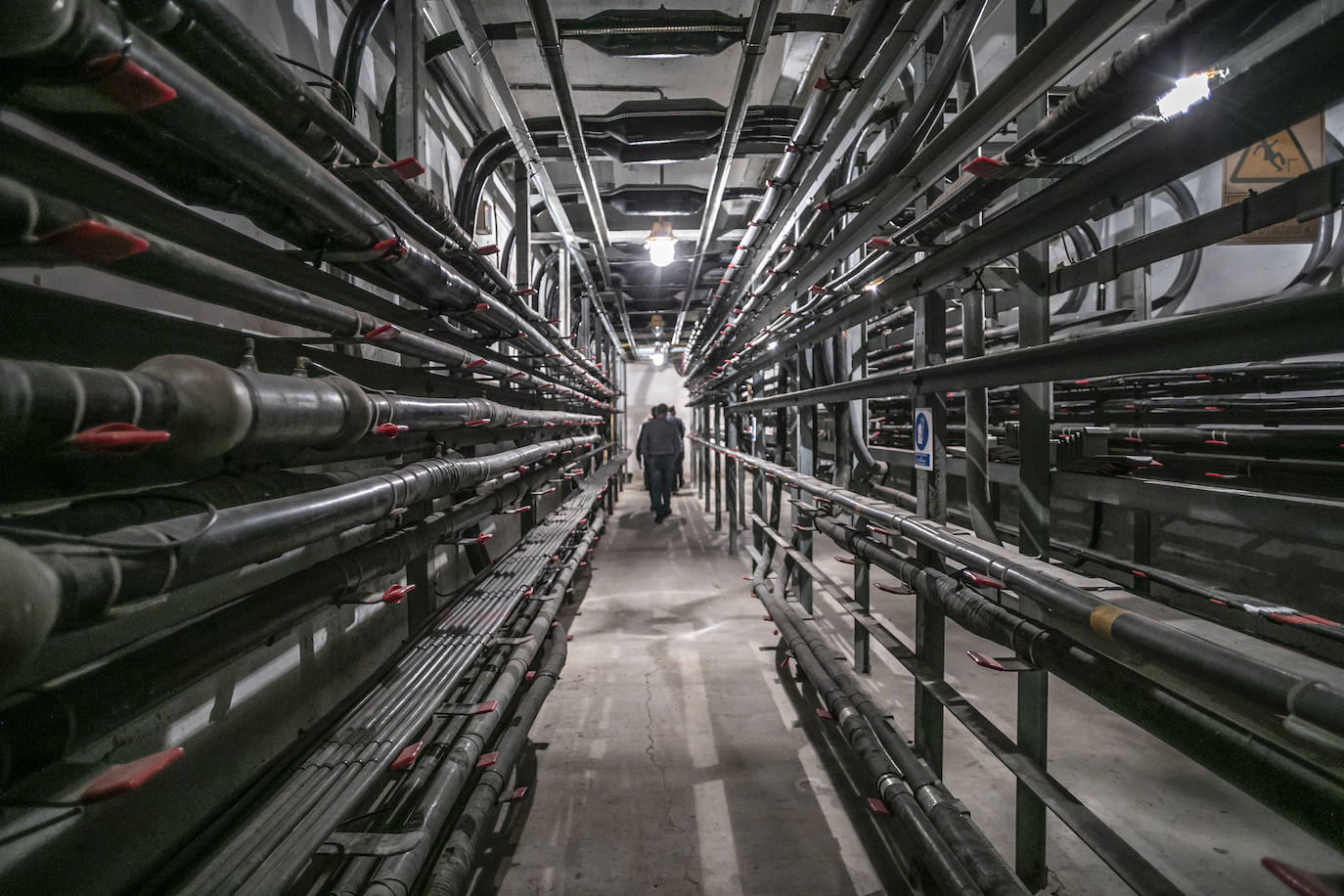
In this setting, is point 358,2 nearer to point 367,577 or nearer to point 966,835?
point 367,577

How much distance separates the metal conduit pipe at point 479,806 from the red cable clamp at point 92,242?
1140mm

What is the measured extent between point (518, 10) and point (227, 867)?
3.25 metres

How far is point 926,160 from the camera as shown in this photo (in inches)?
47.5

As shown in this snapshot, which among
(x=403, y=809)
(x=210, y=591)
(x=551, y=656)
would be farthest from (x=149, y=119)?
(x=551, y=656)

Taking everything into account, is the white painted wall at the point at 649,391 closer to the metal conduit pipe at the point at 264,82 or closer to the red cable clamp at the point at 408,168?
the metal conduit pipe at the point at 264,82

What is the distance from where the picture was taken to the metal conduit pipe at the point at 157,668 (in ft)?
1.95

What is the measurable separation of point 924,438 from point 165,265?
5.50ft

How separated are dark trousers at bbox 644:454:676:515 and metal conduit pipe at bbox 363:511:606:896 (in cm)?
419

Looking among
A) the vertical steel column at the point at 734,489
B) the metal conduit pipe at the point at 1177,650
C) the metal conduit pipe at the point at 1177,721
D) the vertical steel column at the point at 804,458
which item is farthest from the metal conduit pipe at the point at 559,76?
the vertical steel column at the point at 734,489

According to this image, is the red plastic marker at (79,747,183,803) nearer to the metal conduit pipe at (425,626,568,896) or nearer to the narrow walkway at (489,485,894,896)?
the metal conduit pipe at (425,626,568,896)

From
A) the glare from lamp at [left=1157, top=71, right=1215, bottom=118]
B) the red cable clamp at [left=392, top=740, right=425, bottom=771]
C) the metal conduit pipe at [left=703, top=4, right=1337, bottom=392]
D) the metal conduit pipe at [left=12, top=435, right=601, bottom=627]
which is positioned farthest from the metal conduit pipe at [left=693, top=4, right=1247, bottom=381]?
the red cable clamp at [left=392, top=740, right=425, bottom=771]

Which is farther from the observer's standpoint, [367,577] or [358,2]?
[358,2]

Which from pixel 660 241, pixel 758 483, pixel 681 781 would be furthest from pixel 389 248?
pixel 758 483

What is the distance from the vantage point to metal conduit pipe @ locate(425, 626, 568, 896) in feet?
3.66
